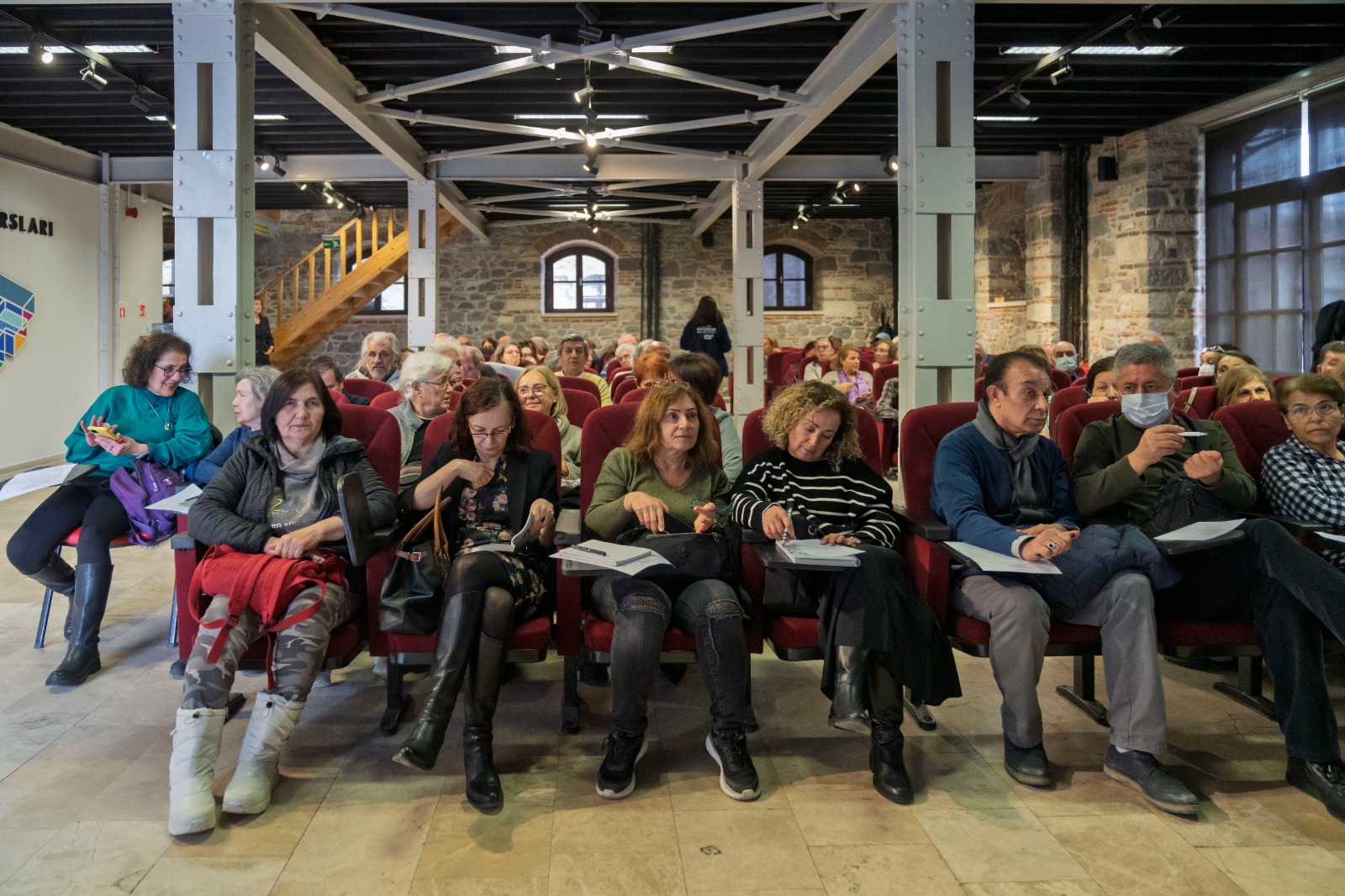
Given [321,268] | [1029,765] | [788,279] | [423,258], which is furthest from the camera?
[788,279]

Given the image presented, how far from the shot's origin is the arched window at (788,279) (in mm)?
16484

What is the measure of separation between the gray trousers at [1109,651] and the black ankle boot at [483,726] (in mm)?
1326

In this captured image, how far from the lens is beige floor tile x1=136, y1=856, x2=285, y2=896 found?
2.19 m

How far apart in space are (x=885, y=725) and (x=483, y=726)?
107 cm

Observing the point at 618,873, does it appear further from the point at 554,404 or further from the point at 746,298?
the point at 746,298

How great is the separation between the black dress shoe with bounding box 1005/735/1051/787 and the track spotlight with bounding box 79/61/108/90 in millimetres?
7358

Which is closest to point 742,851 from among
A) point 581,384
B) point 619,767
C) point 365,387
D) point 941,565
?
point 619,767

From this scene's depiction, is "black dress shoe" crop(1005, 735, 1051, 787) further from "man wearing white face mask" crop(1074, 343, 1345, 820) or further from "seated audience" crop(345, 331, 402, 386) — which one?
"seated audience" crop(345, 331, 402, 386)

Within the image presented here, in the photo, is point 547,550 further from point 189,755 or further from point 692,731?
point 189,755

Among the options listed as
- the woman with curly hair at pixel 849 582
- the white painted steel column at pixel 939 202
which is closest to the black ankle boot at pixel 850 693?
the woman with curly hair at pixel 849 582

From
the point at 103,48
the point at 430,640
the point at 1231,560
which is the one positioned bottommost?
the point at 430,640

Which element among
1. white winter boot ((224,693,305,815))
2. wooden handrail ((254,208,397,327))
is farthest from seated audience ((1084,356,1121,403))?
wooden handrail ((254,208,397,327))

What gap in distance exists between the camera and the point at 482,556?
2764 mm

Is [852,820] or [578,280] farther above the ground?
[578,280]
